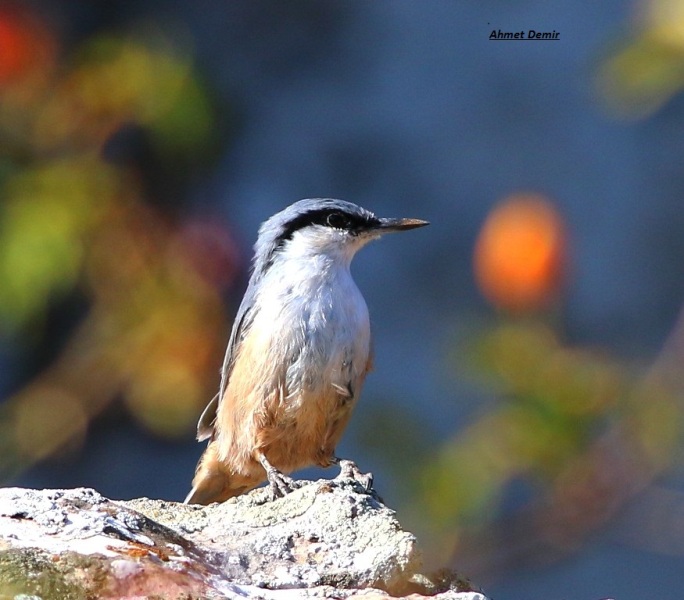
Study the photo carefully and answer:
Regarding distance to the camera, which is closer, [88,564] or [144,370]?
[88,564]

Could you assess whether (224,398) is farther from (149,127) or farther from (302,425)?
(149,127)

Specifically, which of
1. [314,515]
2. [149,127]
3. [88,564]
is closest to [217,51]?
[149,127]

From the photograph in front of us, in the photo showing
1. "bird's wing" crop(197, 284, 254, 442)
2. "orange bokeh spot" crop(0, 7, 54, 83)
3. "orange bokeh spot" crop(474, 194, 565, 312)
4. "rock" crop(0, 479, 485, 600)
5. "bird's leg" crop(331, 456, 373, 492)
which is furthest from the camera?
"orange bokeh spot" crop(0, 7, 54, 83)

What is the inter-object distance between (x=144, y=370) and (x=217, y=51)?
1305mm

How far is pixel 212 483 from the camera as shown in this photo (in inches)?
149

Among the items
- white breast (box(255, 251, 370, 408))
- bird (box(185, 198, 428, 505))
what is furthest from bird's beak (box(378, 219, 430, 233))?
white breast (box(255, 251, 370, 408))

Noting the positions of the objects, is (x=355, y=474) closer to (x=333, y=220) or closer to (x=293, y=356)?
(x=293, y=356)

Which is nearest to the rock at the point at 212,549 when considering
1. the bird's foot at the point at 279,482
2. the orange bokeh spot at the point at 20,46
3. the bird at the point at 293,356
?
the bird's foot at the point at 279,482

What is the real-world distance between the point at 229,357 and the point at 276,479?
1.93 feet

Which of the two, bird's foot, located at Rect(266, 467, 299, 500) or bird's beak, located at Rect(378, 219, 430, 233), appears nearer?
bird's foot, located at Rect(266, 467, 299, 500)

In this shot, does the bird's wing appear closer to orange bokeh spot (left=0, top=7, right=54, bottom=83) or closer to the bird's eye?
the bird's eye

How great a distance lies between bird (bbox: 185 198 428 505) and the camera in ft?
11.2

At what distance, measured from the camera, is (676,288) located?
4328 millimetres

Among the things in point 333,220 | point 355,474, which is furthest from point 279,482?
point 333,220
